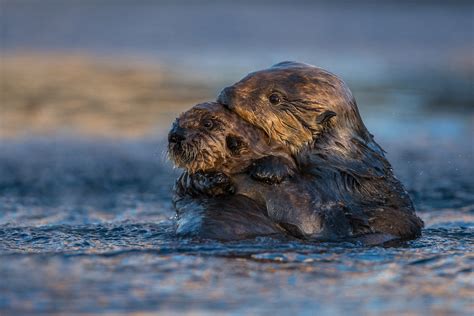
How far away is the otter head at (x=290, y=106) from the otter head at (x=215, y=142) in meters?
0.06

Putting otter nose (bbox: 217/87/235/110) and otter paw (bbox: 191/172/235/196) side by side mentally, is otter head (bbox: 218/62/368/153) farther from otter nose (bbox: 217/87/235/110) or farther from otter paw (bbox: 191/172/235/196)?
otter paw (bbox: 191/172/235/196)

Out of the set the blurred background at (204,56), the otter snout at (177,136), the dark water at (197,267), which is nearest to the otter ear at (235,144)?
the otter snout at (177,136)

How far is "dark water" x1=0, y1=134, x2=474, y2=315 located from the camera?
4.16 metres

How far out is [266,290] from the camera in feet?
14.1

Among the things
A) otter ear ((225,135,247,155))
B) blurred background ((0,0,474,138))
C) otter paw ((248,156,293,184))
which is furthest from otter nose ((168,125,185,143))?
blurred background ((0,0,474,138))

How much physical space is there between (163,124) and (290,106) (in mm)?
5602

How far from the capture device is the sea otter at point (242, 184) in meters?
5.06

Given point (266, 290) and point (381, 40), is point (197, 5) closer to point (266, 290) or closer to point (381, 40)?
point (381, 40)

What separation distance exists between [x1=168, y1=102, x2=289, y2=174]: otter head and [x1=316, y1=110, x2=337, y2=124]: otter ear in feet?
0.82

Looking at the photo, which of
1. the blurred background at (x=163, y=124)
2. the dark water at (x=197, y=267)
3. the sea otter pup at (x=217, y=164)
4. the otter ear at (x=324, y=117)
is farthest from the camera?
the otter ear at (x=324, y=117)

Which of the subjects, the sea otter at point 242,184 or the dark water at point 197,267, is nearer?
the dark water at point 197,267

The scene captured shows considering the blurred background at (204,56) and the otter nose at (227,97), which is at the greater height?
the blurred background at (204,56)

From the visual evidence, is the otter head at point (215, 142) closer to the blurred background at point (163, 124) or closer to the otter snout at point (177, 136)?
the otter snout at point (177, 136)

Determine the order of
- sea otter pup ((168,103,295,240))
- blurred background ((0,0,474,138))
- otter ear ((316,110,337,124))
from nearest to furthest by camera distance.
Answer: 1. sea otter pup ((168,103,295,240))
2. otter ear ((316,110,337,124))
3. blurred background ((0,0,474,138))
